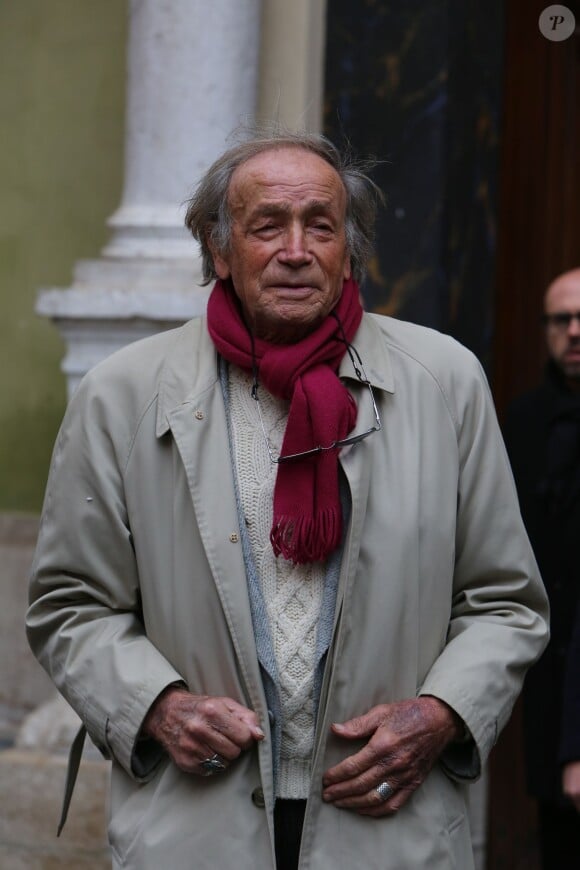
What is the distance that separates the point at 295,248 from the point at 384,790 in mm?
949

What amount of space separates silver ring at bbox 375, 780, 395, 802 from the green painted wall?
287cm

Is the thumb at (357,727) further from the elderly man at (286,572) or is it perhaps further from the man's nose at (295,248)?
the man's nose at (295,248)

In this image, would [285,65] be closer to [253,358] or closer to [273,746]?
[253,358]

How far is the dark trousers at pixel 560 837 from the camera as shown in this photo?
418 cm

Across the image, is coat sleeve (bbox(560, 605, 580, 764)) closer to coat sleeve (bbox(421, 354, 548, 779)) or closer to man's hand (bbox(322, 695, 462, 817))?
coat sleeve (bbox(421, 354, 548, 779))

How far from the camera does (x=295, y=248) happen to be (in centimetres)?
277

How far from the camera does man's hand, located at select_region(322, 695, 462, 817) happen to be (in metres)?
2.65

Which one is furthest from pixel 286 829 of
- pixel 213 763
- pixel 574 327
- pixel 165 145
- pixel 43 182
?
pixel 43 182

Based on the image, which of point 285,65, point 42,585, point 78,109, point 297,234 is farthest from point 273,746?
point 78,109

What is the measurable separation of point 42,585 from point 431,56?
2.37 m

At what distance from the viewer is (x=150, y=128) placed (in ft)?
15.2

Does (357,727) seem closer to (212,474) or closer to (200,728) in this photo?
(200,728)

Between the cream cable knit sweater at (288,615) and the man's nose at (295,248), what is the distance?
347 mm

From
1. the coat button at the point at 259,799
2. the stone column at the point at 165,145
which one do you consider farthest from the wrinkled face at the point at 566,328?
the coat button at the point at 259,799
